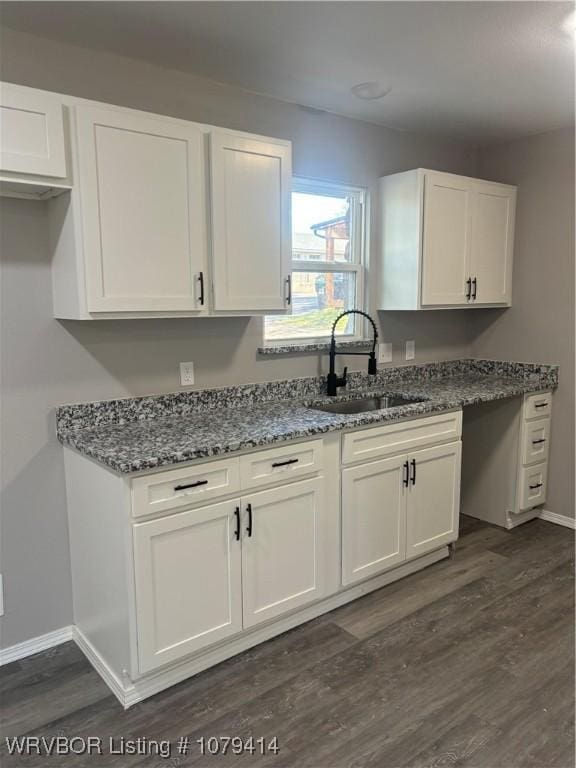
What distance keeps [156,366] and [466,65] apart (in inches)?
74.0

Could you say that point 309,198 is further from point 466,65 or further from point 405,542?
point 405,542

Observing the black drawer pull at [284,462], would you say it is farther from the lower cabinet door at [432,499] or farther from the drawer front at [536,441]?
the drawer front at [536,441]

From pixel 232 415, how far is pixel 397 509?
37.3 inches

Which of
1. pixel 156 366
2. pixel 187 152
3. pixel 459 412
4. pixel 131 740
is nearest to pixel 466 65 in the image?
pixel 187 152

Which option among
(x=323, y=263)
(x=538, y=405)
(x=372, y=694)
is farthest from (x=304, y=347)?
(x=372, y=694)

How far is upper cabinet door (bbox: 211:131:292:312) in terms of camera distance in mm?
A: 2326

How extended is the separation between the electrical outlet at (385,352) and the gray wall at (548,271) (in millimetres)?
906

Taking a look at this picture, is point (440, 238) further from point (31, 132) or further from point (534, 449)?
point (31, 132)

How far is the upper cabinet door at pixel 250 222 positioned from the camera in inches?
91.6

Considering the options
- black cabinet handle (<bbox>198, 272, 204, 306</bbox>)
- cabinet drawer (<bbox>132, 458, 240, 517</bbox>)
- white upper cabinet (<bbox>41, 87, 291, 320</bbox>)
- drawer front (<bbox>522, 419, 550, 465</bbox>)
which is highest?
white upper cabinet (<bbox>41, 87, 291, 320</bbox>)

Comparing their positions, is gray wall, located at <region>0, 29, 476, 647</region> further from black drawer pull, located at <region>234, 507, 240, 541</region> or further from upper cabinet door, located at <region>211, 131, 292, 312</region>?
black drawer pull, located at <region>234, 507, 240, 541</region>

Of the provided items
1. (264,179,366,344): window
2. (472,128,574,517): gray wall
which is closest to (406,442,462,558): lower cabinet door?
(264,179,366,344): window

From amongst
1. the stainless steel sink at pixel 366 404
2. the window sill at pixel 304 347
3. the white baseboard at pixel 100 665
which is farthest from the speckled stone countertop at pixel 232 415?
the white baseboard at pixel 100 665

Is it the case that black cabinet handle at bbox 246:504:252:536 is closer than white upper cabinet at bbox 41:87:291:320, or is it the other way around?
white upper cabinet at bbox 41:87:291:320
